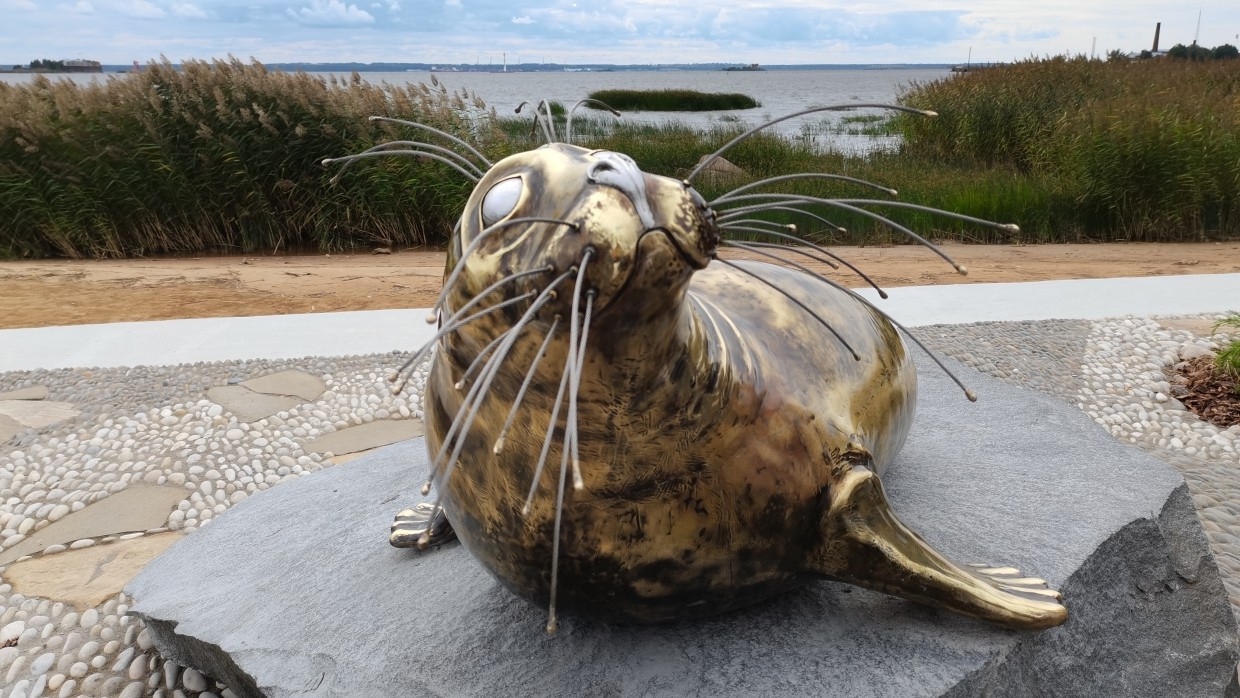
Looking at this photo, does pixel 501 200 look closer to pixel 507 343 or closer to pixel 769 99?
pixel 507 343

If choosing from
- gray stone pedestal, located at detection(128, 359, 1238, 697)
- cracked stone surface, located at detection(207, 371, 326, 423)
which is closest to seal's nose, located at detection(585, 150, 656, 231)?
gray stone pedestal, located at detection(128, 359, 1238, 697)

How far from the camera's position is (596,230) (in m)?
1.37

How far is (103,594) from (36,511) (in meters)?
0.92

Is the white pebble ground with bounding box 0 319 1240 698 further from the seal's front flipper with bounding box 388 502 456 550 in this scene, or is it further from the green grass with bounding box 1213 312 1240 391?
the seal's front flipper with bounding box 388 502 456 550

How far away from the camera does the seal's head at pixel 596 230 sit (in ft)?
4.50

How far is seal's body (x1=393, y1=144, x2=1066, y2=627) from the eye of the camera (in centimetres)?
141

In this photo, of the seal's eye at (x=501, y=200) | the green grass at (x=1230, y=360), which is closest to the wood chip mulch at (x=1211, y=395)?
the green grass at (x=1230, y=360)

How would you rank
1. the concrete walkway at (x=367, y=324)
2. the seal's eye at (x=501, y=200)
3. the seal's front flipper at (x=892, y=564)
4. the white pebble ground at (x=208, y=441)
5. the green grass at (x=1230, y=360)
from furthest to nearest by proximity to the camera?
the concrete walkway at (x=367, y=324), the green grass at (x=1230, y=360), the white pebble ground at (x=208, y=441), the seal's front flipper at (x=892, y=564), the seal's eye at (x=501, y=200)

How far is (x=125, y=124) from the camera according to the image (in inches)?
420

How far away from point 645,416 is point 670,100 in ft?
139

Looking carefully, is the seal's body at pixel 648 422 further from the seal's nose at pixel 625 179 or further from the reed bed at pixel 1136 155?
the reed bed at pixel 1136 155

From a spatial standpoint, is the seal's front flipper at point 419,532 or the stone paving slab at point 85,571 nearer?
the seal's front flipper at point 419,532

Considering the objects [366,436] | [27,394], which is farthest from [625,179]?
[27,394]

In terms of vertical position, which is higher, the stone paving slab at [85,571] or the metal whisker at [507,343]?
the metal whisker at [507,343]
